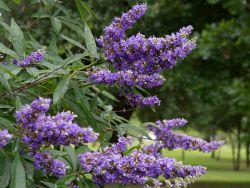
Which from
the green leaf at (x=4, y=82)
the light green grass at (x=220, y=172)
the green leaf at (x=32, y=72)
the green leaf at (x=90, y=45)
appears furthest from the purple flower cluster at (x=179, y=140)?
the light green grass at (x=220, y=172)

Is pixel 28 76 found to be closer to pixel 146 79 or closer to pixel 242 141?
pixel 146 79

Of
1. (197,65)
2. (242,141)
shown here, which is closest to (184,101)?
(197,65)

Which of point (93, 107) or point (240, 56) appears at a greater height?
point (240, 56)

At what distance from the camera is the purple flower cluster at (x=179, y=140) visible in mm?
4188

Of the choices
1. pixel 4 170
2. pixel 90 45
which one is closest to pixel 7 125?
pixel 4 170

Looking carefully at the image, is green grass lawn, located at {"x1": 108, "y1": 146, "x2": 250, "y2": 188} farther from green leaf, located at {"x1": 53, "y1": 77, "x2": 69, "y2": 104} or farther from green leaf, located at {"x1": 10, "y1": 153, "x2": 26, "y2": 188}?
green leaf, located at {"x1": 10, "y1": 153, "x2": 26, "y2": 188}

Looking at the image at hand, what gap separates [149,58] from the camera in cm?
347

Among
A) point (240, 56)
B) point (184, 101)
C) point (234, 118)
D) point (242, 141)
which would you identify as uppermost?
point (234, 118)

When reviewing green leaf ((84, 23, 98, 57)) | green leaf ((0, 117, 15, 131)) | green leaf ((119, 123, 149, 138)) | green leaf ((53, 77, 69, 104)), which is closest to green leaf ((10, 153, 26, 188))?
green leaf ((0, 117, 15, 131))

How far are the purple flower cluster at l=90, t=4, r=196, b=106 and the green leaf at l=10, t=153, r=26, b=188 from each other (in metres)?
0.75

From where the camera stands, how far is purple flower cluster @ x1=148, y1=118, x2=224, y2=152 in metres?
4.19

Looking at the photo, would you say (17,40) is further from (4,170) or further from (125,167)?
(125,167)

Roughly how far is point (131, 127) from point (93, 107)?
15.7 inches

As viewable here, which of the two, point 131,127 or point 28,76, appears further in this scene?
point 131,127
